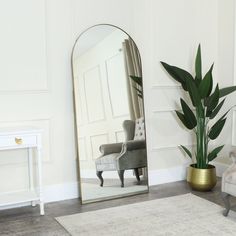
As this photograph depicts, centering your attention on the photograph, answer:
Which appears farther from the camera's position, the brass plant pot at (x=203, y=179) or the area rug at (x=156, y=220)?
Answer: the brass plant pot at (x=203, y=179)

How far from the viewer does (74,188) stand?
11.3ft

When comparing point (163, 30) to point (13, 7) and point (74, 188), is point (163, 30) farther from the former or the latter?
point (74, 188)

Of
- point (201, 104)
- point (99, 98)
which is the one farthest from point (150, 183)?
point (99, 98)

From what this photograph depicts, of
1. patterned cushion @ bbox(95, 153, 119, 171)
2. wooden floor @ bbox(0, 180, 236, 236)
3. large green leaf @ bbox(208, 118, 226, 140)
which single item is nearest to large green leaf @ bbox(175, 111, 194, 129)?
large green leaf @ bbox(208, 118, 226, 140)

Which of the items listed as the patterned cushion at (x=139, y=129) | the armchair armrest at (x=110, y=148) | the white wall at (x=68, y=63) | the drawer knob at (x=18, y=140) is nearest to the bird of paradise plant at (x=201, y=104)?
the white wall at (x=68, y=63)

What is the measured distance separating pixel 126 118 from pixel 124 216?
1.02 meters

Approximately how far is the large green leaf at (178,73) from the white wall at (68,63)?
170 mm

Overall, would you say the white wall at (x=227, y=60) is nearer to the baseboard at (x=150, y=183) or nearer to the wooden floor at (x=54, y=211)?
the baseboard at (x=150, y=183)

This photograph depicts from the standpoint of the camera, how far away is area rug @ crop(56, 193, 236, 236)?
102 inches

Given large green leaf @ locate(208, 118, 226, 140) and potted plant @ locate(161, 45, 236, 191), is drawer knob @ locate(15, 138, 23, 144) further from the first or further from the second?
large green leaf @ locate(208, 118, 226, 140)

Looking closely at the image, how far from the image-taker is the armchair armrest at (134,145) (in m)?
3.52

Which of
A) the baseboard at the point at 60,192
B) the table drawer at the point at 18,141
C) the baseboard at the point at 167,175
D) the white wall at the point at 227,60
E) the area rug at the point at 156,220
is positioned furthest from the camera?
the white wall at the point at 227,60

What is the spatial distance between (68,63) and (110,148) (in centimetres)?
91

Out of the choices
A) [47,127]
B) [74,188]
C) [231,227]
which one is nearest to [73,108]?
[47,127]
